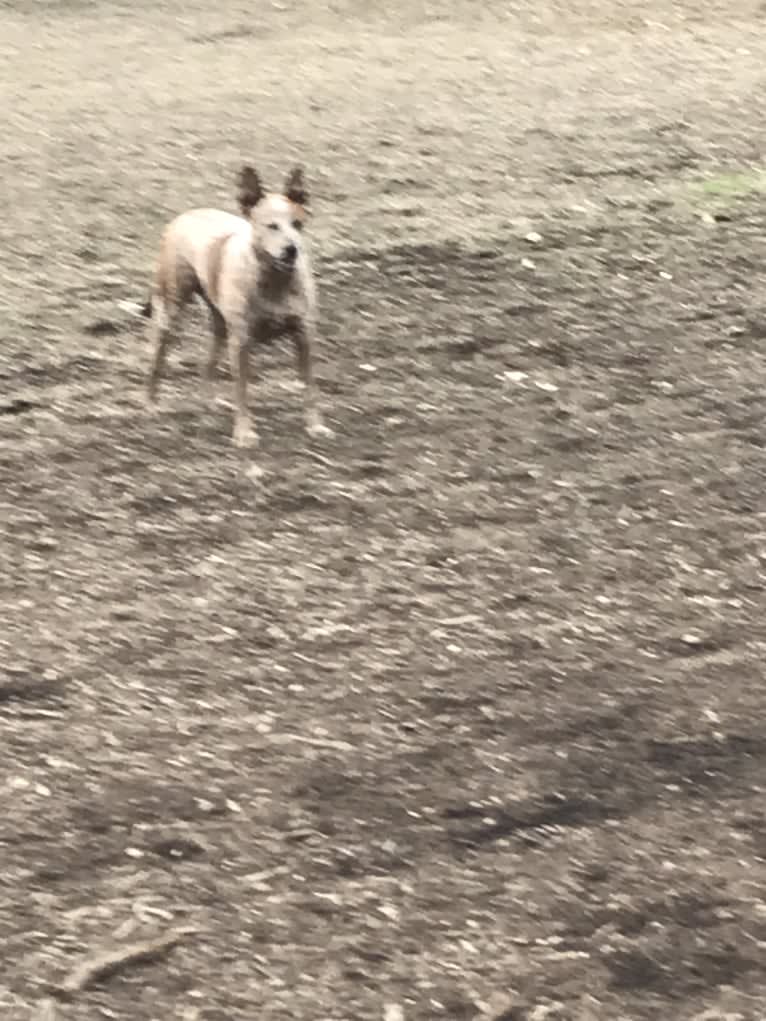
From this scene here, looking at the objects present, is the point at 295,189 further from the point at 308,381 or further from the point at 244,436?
the point at 244,436

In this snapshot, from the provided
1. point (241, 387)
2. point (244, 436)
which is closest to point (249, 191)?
point (241, 387)

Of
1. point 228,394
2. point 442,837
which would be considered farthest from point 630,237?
point 442,837

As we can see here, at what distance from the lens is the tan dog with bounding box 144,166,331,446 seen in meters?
3.64

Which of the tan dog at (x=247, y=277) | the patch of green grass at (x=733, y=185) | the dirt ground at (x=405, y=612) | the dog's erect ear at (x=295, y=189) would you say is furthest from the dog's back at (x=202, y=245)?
the patch of green grass at (x=733, y=185)

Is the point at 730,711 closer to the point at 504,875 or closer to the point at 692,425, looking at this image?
the point at 504,875

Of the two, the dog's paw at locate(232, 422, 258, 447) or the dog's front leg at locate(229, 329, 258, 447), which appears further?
the dog's paw at locate(232, 422, 258, 447)

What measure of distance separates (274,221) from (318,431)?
2.05 feet

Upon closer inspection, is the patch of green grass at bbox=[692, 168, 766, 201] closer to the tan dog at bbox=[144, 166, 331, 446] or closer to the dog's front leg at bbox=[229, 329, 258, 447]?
the tan dog at bbox=[144, 166, 331, 446]

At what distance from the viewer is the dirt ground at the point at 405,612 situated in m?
2.34

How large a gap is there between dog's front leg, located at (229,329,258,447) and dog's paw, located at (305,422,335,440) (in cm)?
15

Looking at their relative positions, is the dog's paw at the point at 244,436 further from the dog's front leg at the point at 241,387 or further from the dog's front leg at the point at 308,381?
the dog's front leg at the point at 308,381

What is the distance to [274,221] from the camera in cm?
362

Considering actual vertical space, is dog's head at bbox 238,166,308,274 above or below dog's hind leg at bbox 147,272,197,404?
above

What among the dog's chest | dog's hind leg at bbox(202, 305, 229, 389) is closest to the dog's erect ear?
the dog's chest
